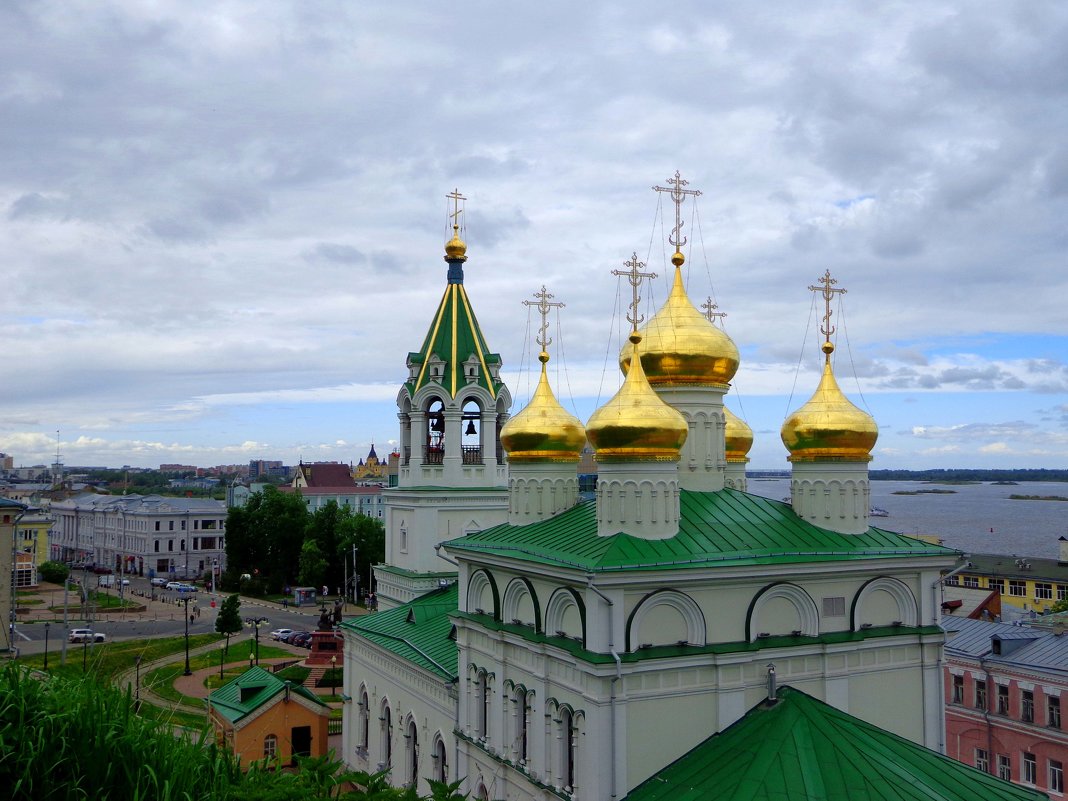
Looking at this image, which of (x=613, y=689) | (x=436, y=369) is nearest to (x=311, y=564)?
(x=436, y=369)

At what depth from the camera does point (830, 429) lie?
1698cm

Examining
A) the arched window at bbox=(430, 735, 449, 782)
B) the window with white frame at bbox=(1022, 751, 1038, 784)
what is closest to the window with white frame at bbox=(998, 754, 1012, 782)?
the window with white frame at bbox=(1022, 751, 1038, 784)

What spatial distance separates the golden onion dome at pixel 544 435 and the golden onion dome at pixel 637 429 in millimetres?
4613

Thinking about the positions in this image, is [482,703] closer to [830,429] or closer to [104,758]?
[830,429]

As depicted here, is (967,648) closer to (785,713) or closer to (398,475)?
(785,713)

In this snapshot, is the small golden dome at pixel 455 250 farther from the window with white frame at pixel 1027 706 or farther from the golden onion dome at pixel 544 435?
the window with white frame at pixel 1027 706

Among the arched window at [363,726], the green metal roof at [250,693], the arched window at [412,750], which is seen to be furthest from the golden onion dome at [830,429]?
the green metal roof at [250,693]

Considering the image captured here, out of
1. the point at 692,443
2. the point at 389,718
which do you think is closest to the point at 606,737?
the point at 692,443

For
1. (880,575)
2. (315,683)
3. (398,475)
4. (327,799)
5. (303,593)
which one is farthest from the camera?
(303,593)

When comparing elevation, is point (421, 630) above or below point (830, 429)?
below

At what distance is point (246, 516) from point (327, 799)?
197ft

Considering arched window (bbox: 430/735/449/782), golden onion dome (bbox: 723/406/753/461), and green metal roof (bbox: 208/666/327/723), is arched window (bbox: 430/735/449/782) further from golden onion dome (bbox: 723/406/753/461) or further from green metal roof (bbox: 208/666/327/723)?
golden onion dome (bbox: 723/406/753/461)

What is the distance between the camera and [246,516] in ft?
220

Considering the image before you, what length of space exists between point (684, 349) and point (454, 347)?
430 inches
